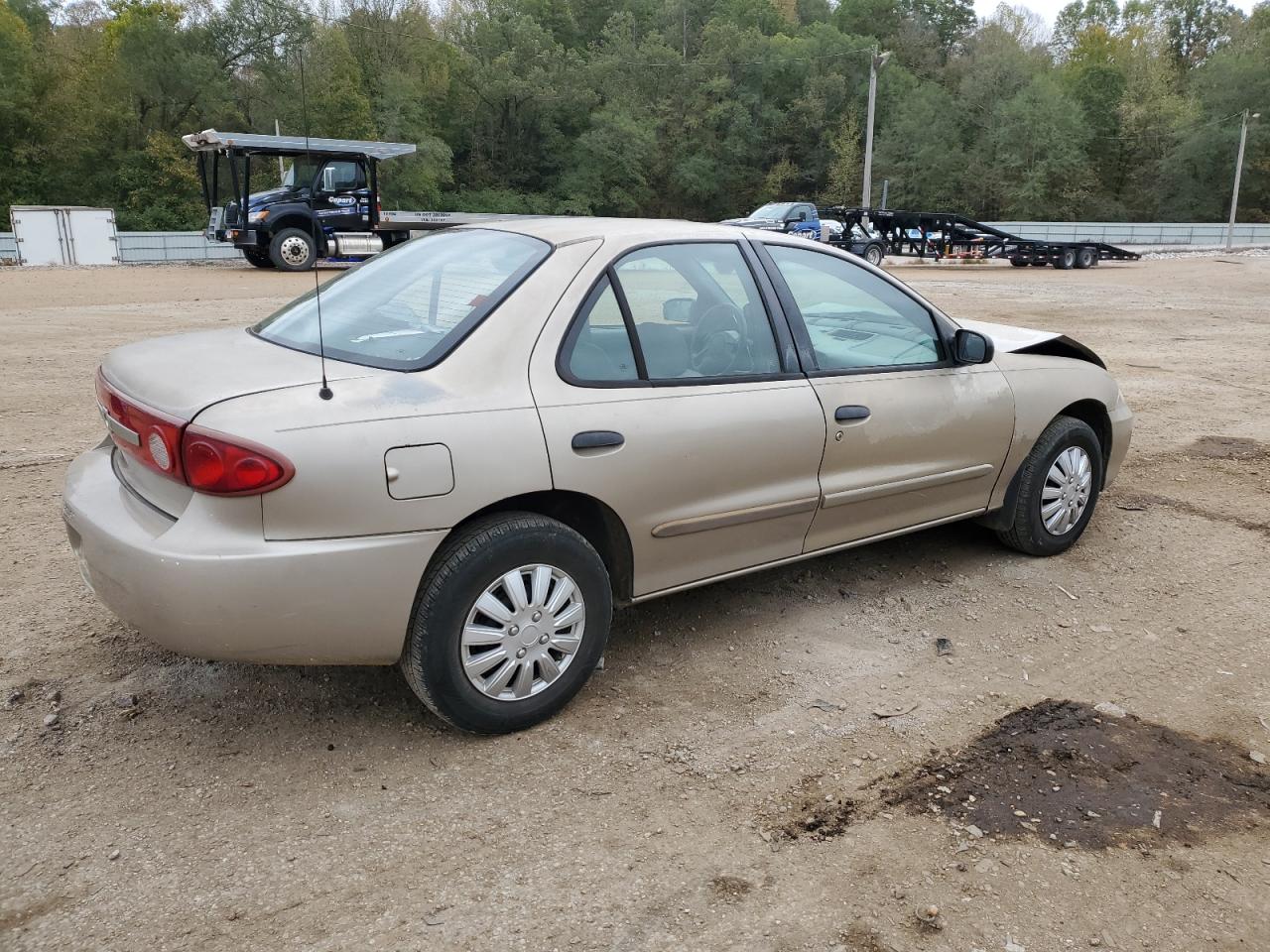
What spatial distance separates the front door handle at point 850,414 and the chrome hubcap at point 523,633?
1251 mm

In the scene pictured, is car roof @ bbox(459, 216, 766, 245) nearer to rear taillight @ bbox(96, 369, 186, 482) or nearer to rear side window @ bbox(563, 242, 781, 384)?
rear side window @ bbox(563, 242, 781, 384)

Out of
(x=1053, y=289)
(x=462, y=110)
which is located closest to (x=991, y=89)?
(x=462, y=110)

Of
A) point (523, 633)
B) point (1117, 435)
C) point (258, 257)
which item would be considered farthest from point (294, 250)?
point (523, 633)

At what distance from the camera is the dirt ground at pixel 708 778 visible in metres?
2.51

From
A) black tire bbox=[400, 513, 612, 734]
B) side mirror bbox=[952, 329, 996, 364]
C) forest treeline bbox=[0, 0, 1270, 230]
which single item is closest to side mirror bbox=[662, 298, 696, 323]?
black tire bbox=[400, 513, 612, 734]

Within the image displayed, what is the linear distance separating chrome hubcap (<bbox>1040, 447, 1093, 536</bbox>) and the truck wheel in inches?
788

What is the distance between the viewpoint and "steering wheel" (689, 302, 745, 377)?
3684mm

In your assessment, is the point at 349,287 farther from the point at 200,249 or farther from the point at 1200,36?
the point at 1200,36

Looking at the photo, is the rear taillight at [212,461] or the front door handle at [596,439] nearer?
the rear taillight at [212,461]

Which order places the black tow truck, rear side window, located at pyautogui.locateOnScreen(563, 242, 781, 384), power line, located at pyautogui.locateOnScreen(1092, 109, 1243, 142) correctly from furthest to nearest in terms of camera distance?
power line, located at pyautogui.locateOnScreen(1092, 109, 1243, 142) → the black tow truck → rear side window, located at pyautogui.locateOnScreen(563, 242, 781, 384)

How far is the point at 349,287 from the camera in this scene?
12.6 ft

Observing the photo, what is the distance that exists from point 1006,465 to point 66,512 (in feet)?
12.0

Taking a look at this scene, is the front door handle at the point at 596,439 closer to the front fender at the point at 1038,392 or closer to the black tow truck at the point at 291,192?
the front fender at the point at 1038,392

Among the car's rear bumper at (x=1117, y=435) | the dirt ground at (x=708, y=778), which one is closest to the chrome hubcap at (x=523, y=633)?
the dirt ground at (x=708, y=778)
